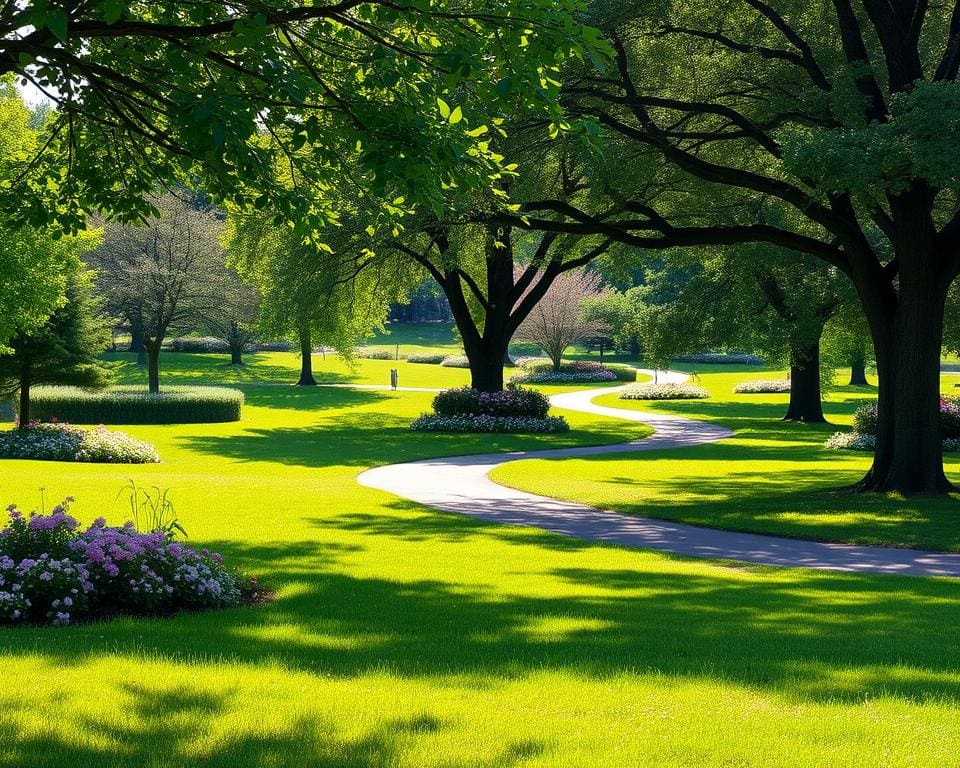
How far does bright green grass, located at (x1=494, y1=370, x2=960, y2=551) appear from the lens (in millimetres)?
13891

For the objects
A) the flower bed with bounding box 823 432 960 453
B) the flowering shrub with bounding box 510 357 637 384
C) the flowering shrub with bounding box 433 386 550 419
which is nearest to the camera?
the flower bed with bounding box 823 432 960 453

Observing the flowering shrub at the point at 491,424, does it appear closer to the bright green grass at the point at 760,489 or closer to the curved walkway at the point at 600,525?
the bright green grass at the point at 760,489

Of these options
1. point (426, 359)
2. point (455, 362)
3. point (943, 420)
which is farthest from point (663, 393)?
point (426, 359)

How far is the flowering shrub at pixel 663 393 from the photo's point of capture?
50.9m

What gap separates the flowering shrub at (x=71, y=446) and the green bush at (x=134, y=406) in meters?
7.14

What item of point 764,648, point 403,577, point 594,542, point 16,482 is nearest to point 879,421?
point 594,542

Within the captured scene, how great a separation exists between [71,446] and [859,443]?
20.1 m

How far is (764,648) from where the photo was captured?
Result: 21.0 feet

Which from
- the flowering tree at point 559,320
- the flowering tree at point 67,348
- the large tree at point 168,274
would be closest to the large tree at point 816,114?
the flowering tree at point 67,348

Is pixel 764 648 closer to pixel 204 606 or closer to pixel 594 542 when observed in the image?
pixel 204 606

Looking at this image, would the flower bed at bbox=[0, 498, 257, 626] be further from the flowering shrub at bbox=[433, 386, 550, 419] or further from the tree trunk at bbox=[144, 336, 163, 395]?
the tree trunk at bbox=[144, 336, 163, 395]

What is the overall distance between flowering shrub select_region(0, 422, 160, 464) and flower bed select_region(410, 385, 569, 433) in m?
10.1

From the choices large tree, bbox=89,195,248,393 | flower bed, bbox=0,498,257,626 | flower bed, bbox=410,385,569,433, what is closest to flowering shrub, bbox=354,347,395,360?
large tree, bbox=89,195,248,393

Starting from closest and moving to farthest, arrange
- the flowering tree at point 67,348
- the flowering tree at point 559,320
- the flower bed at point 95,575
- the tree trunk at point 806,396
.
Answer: the flower bed at point 95,575
the flowering tree at point 67,348
the tree trunk at point 806,396
the flowering tree at point 559,320
